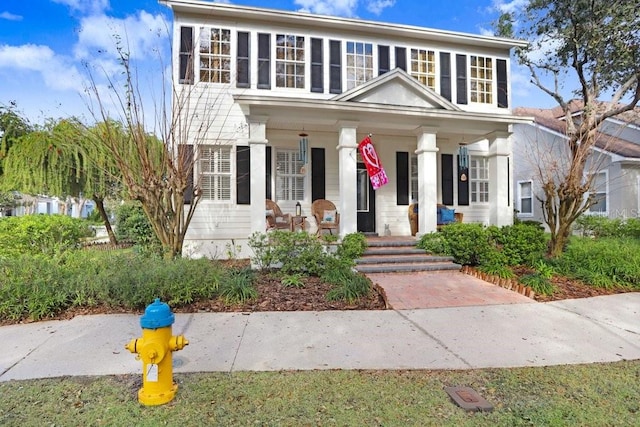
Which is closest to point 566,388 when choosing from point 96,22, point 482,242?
point 482,242

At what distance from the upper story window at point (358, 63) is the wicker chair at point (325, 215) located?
11.8ft

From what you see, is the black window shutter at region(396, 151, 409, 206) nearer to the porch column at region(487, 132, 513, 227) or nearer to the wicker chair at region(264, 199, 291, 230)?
the porch column at region(487, 132, 513, 227)

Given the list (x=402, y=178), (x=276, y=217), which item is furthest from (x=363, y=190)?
(x=276, y=217)

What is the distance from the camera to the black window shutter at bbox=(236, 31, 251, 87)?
9734 millimetres

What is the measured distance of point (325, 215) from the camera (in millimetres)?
9461

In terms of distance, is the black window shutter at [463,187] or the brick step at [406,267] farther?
the black window shutter at [463,187]

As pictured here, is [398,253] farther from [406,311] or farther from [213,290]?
[213,290]

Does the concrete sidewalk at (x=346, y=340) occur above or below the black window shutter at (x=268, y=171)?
below

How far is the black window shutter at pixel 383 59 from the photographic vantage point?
10.7m

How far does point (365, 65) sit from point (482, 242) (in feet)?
20.4

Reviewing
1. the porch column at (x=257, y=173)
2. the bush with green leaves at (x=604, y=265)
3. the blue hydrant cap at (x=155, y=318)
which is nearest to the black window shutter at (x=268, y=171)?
the porch column at (x=257, y=173)

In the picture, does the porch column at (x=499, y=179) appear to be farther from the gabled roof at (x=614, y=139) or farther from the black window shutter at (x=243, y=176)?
the black window shutter at (x=243, y=176)

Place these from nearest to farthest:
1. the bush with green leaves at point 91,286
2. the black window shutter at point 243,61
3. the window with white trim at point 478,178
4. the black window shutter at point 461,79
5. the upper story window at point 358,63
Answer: the bush with green leaves at point 91,286 → the black window shutter at point 243,61 → the upper story window at point 358,63 → the black window shutter at point 461,79 → the window with white trim at point 478,178

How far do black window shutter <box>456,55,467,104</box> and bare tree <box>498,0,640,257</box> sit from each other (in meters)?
2.53
